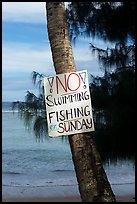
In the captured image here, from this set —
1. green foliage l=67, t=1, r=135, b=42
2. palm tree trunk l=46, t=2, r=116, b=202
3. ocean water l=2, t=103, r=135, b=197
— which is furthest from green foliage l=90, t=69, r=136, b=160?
palm tree trunk l=46, t=2, r=116, b=202

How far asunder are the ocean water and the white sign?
1493mm

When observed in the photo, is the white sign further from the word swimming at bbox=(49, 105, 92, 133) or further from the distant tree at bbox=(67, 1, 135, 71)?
the distant tree at bbox=(67, 1, 135, 71)

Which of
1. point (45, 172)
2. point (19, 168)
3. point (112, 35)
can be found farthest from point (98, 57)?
point (19, 168)

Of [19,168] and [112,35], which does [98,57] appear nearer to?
[112,35]

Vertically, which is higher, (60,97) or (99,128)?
(60,97)

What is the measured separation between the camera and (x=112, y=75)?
430 cm

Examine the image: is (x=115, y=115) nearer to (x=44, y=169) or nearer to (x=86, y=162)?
(x=86, y=162)

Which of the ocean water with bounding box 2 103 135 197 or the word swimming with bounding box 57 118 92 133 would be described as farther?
the ocean water with bounding box 2 103 135 197

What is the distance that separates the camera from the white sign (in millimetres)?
2924

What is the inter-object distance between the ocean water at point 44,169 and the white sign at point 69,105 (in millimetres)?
1493

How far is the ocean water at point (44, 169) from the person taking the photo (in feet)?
34.8

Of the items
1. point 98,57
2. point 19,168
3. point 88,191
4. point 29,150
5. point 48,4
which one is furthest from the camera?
point 29,150

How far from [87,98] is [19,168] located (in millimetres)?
13586

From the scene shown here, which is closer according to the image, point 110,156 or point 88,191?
point 88,191
